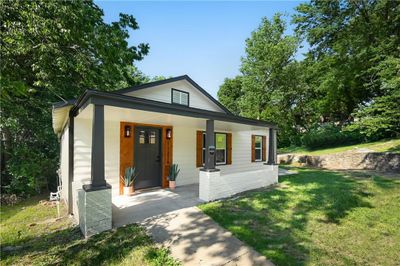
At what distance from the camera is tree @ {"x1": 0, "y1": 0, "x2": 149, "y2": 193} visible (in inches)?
232

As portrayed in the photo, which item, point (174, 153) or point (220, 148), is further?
point (220, 148)

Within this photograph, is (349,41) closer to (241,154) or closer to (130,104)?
(241,154)

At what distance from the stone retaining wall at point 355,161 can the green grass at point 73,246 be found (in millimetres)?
11864

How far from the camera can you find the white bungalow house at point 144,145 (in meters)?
3.77

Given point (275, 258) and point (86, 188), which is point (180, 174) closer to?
point (86, 188)

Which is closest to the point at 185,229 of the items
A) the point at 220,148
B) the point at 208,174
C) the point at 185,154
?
the point at 208,174

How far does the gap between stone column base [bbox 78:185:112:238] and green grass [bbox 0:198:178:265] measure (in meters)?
0.14

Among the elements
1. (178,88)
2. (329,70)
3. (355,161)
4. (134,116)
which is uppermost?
(329,70)

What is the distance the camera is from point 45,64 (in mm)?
6516

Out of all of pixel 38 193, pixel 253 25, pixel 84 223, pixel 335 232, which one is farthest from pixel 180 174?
pixel 253 25

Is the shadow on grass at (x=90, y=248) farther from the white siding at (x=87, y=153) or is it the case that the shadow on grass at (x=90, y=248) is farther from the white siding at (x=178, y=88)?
the white siding at (x=178, y=88)

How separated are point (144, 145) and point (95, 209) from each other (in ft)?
10.8

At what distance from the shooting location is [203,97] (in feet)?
29.8

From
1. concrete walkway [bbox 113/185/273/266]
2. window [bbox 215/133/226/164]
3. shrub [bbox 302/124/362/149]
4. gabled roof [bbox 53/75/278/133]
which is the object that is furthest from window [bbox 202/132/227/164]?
shrub [bbox 302/124/362/149]
